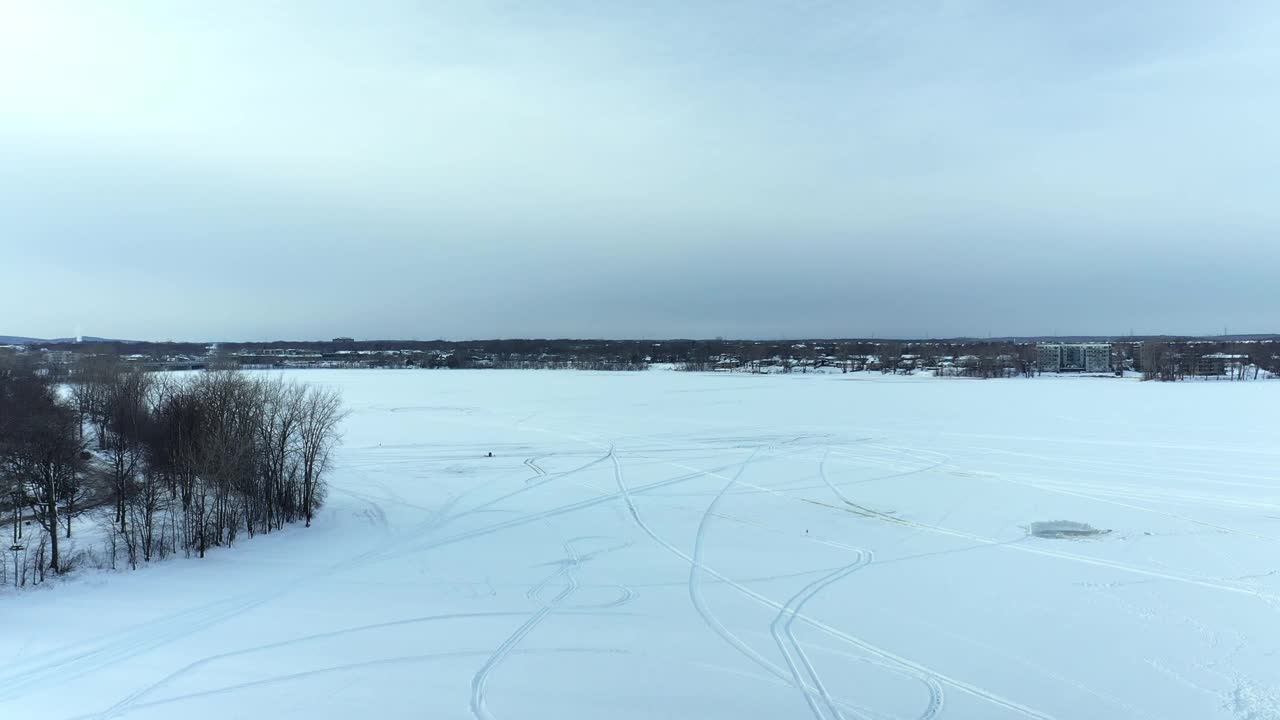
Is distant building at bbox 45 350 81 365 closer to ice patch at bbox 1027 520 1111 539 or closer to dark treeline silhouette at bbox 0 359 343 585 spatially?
dark treeline silhouette at bbox 0 359 343 585

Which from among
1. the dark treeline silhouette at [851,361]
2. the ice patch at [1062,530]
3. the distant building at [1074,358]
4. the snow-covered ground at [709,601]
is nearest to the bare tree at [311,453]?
the snow-covered ground at [709,601]

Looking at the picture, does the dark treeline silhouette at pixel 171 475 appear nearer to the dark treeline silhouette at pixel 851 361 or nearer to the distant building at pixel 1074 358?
the dark treeline silhouette at pixel 851 361

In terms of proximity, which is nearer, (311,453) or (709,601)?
(709,601)

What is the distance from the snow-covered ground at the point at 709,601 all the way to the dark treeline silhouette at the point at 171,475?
5.49 ft

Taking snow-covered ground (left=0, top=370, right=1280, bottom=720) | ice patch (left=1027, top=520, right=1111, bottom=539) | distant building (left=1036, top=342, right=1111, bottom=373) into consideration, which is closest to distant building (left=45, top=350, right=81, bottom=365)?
snow-covered ground (left=0, top=370, right=1280, bottom=720)

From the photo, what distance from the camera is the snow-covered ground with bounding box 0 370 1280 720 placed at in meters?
9.78

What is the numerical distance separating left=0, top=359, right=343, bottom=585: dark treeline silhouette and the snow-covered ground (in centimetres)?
167

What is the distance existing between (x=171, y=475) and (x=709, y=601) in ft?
61.9

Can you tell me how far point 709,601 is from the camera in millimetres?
13391

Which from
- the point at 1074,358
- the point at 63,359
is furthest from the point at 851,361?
the point at 63,359

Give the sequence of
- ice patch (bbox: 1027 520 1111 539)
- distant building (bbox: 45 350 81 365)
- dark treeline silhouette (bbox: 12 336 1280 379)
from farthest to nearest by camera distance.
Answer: dark treeline silhouette (bbox: 12 336 1280 379), distant building (bbox: 45 350 81 365), ice patch (bbox: 1027 520 1111 539)

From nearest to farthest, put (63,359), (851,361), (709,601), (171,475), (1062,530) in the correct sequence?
1. (709,601)
2. (1062,530)
3. (171,475)
4. (63,359)
5. (851,361)

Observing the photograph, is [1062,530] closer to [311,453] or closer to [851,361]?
[311,453]

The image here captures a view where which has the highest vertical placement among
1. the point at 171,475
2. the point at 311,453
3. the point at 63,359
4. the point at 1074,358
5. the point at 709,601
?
the point at 63,359
